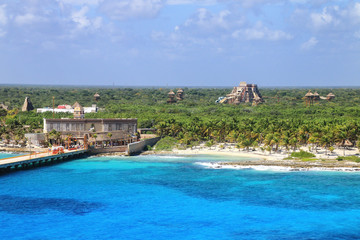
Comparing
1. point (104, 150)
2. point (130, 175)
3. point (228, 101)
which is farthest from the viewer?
point (228, 101)

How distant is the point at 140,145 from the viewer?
86375 millimetres

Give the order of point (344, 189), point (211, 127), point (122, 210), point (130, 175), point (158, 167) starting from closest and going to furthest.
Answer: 1. point (122, 210)
2. point (344, 189)
3. point (130, 175)
4. point (158, 167)
5. point (211, 127)

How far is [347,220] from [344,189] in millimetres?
11644

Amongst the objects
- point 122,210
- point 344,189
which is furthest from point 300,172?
point 122,210

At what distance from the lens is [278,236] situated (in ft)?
A: 140

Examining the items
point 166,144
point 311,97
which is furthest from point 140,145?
point 311,97

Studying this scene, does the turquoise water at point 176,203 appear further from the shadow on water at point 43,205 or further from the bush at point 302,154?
the bush at point 302,154

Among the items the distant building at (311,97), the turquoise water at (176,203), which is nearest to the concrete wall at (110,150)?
the turquoise water at (176,203)

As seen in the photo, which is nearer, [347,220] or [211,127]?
[347,220]

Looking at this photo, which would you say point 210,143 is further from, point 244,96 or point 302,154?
point 244,96

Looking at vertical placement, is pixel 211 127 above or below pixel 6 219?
above

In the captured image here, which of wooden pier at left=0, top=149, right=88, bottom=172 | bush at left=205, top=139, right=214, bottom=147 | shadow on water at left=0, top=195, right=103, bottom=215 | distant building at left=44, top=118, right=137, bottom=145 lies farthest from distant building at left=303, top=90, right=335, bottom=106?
shadow on water at left=0, top=195, right=103, bottom=215

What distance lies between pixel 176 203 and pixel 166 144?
1456 inches

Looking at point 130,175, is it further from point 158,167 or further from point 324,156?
point 324,156
